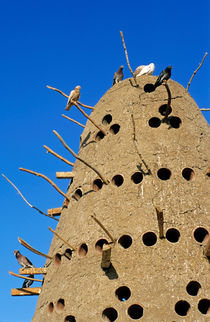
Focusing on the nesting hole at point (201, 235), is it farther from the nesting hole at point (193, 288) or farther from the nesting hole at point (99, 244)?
the nesting hole at point (99, 244)

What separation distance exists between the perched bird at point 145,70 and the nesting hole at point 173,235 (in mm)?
4675

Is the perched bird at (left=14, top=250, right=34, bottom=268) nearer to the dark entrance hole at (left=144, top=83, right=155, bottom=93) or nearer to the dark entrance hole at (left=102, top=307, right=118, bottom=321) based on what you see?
the dark entrance hole at (left=102, top=307, right=118, bottom=321)

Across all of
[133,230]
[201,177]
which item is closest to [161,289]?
[133,230]

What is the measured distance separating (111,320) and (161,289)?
1.14m

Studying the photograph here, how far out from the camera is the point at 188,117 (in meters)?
12.6

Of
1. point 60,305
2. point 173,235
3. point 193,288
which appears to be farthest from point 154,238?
point 60,305

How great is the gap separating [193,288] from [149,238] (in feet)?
4.41

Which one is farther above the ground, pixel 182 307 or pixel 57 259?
pixel 57 259

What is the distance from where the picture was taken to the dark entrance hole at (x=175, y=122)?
1244 cm

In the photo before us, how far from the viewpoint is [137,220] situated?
34.9ft

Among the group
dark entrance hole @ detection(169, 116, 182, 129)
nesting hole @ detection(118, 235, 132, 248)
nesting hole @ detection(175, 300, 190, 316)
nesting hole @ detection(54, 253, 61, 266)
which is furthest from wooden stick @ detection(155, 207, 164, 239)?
dark entrance hole @ detection(169, 116, 182, 129)

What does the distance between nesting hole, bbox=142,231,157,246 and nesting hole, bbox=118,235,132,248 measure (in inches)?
11.2

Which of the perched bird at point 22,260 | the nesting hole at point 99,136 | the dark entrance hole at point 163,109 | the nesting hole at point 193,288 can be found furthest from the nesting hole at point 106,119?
the nesting hole at point 193,288

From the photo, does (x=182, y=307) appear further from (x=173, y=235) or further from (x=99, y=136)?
(x=99, y=136)
